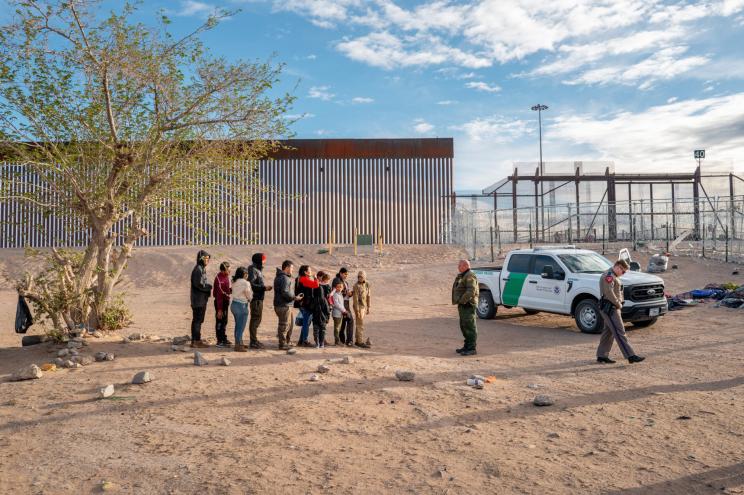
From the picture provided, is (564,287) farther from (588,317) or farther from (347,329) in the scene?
(347,329)

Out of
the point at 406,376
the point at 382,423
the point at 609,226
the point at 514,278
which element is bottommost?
the point at 382,423

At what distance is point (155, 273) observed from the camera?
25.9 meters

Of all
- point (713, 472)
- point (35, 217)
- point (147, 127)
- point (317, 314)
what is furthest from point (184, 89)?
point (35, 217)

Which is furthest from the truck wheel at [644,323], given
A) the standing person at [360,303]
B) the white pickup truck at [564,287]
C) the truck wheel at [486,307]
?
the standing person at [360,303]

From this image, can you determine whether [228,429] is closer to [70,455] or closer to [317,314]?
[70,455]

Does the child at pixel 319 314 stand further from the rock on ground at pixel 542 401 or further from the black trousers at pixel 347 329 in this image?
the rock on ground at pixel 542 401

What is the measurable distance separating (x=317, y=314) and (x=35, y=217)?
3058cm

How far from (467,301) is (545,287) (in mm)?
3982

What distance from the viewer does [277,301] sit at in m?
9.29

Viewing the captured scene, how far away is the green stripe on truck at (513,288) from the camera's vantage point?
13.0 metres

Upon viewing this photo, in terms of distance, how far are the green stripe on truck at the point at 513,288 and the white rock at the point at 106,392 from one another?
941 centimetres

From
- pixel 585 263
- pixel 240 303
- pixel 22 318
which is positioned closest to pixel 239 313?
pixel 240 303

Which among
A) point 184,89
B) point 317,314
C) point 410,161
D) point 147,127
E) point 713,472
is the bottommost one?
point 713,472

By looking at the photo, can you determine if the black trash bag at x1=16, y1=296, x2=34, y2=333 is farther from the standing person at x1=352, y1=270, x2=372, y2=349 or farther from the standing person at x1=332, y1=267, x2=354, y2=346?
the standing person at x1=352, y1=270, x2=372, y2=349
